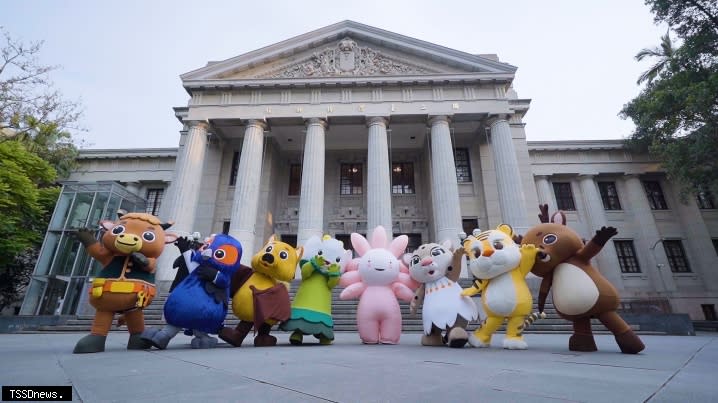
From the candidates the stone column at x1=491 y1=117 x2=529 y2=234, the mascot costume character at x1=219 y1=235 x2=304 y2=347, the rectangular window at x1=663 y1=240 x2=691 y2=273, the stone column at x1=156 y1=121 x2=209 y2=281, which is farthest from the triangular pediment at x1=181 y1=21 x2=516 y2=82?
the rectangular window at x1=663 y1=240 x2=691 y2=273

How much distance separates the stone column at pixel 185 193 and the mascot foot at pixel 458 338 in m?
13.4

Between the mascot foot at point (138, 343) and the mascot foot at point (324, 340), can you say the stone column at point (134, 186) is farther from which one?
the mascot foot at point (324, 340)

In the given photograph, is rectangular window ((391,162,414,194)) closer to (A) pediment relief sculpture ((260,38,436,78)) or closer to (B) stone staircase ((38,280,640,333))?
(A) pediment relief sculpture ((260,38,436,78))

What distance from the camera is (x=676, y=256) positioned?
64.6 feet

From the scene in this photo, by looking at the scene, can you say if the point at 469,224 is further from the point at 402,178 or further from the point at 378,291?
the point at 378,291

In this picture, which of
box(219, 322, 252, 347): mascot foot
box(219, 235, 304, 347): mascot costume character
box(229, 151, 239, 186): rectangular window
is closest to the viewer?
box(219, 235, 304, 347): mascot costume character

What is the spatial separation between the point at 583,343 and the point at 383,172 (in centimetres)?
1184

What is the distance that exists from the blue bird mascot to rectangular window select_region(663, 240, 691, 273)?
25.7 m

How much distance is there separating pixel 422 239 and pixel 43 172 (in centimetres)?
2093

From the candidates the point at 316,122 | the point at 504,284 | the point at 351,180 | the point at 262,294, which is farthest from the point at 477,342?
the point at 351,180

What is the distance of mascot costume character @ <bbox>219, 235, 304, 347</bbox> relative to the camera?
5172 mm

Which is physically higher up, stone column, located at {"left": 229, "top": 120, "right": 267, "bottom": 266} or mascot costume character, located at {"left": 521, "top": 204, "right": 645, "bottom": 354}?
stone column, located at {"left": 229, "top": 120, "right": 267, "bottom": 266}

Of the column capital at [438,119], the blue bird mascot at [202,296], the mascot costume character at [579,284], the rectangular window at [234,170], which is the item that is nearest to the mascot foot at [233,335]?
the blue bird mascot at [202,296]

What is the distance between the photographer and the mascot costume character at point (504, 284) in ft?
15.6
